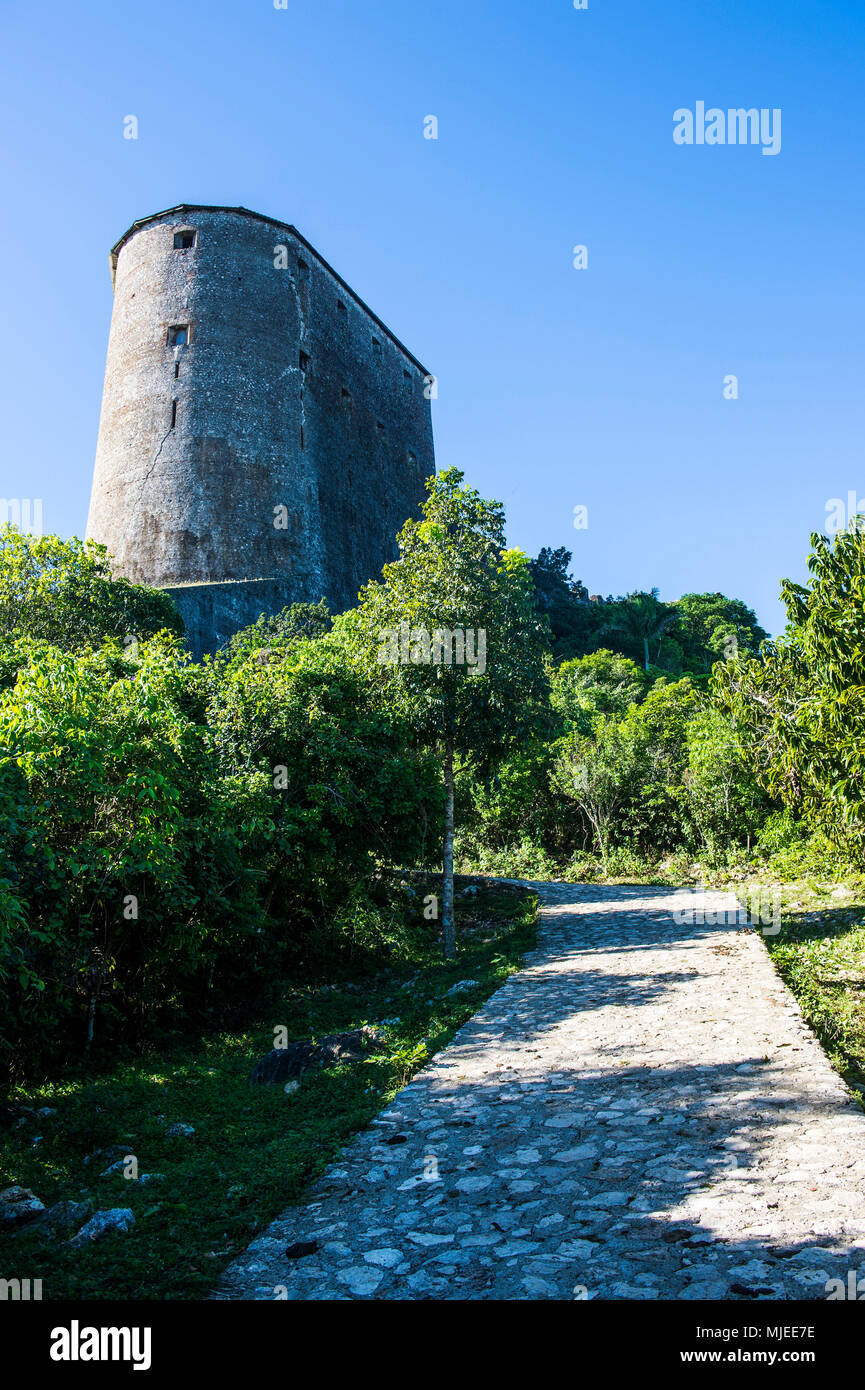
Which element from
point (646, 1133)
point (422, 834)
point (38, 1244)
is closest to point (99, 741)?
point (38, 1244)

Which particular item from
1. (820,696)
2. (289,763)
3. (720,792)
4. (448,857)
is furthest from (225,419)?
(820,696)

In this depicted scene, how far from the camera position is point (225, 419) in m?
31.7

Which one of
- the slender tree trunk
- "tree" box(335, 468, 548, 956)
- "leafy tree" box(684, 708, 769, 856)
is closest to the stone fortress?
"leafy tree" box(684, 708, 769, 856)

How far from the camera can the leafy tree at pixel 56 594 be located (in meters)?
17.5

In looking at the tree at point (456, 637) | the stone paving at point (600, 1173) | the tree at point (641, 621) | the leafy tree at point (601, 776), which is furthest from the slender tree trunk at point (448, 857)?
the tree at point (641, 621)

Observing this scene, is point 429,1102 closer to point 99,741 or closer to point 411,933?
point 99,741

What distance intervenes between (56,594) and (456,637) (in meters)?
10.8

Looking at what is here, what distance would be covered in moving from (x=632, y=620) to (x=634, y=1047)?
48.2 meters

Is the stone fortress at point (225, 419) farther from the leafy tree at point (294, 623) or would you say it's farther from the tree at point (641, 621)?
the tree at point (641, 621)

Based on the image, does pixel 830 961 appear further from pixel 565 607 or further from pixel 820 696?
pixel 565 607

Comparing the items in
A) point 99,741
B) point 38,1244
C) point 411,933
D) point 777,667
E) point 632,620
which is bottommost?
point 411,933

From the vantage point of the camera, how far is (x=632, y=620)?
53.3 m

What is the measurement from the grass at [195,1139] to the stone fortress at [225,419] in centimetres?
2067
